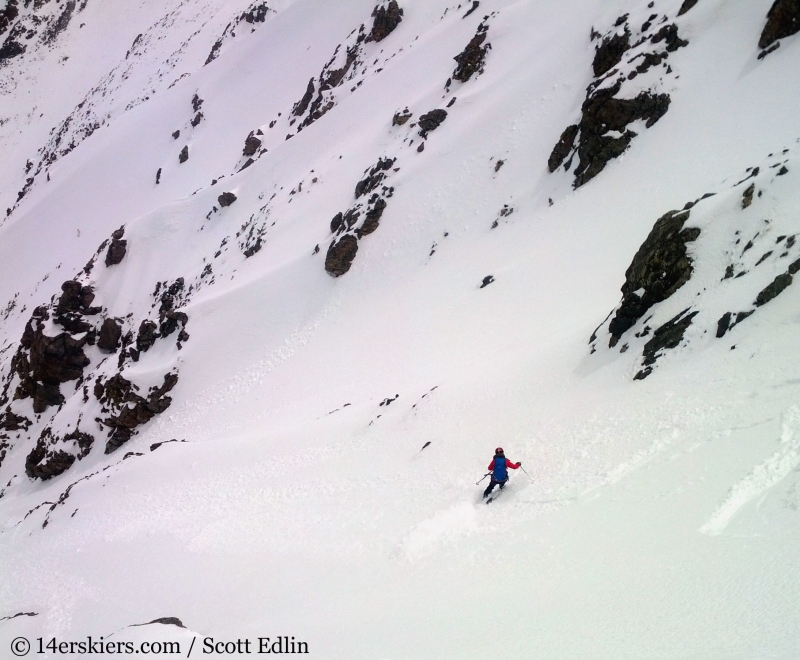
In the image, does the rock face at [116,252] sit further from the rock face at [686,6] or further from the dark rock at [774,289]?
the dark rock at [774,289]

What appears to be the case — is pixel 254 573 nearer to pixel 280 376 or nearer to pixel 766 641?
pixel 766 641

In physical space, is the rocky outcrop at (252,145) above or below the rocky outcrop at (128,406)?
above

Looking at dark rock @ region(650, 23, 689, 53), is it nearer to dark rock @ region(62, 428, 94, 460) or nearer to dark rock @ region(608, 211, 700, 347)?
dark rock @ region(608, 211, 700, 347)

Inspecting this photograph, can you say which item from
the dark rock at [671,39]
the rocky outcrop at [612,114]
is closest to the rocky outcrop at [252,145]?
the rocky outcrop at [612,114]

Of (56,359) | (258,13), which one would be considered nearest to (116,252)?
(56,359)

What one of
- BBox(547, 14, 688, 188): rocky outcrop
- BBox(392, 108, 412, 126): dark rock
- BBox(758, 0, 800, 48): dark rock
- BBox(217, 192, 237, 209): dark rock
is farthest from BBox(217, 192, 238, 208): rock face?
BBox(758, 0, 800, 48): dark rock

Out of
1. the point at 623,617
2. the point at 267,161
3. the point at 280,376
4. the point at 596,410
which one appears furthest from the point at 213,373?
the point at 623,617
